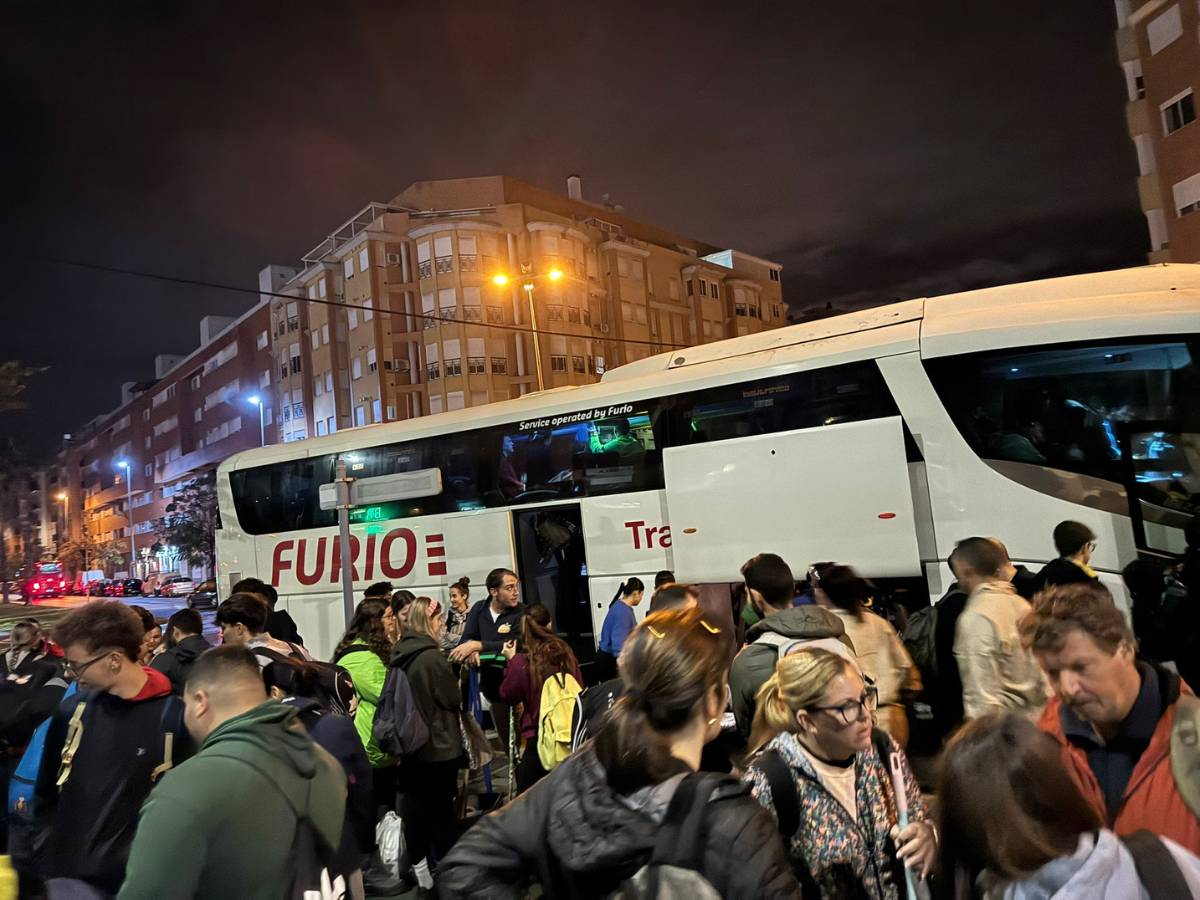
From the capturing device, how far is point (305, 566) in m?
13.3

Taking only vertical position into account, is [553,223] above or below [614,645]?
above

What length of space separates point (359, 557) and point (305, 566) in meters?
1.17

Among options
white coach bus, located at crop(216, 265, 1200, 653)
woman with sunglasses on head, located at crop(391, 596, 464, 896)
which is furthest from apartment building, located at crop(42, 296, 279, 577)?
woman with sunglasses on head, located at crop(391, 596, 464, 896)

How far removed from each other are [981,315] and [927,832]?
22.9ft

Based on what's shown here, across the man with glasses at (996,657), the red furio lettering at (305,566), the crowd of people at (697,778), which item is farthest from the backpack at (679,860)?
the red furio lettering at (305,566)

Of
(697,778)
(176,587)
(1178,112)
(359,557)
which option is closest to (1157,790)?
(697,778)

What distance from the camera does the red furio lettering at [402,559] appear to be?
1217 centimetres

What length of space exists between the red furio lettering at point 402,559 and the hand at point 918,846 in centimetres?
1050

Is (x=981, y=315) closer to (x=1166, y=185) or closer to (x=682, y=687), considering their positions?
(x=682, y=687)

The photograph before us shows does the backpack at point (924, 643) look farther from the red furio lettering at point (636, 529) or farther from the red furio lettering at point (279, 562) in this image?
the red furio lettering at point (279, 562)

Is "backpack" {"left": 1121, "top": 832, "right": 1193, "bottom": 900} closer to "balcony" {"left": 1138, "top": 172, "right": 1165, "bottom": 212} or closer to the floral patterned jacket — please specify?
the floral patterned jacket

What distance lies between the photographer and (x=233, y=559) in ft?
46.7

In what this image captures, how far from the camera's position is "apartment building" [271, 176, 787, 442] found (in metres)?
45.9

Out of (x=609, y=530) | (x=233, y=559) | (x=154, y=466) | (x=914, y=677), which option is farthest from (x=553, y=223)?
(x=154, y=466)
